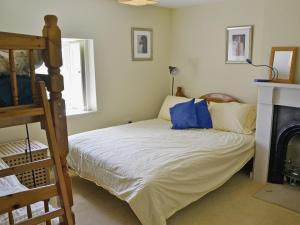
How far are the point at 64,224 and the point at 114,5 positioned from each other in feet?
10.7

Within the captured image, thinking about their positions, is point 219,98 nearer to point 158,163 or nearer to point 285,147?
point 285,147

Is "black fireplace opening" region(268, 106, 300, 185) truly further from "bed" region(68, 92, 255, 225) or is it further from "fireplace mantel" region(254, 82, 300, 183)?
"bed" region(68, 92, 255, 225)

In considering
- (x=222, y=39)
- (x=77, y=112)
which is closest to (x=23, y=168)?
(x=77, y=112)

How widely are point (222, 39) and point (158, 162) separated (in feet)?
7.95

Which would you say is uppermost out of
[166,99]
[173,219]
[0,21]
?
[0,21]

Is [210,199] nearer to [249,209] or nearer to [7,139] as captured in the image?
[249,209]

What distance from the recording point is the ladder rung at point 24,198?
131 centimetres

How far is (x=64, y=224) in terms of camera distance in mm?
1545

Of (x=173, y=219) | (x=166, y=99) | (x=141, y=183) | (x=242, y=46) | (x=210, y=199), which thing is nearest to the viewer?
(x=141, y=183)

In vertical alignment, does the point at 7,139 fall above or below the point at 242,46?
below

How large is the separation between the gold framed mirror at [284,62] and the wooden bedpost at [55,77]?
2.55m

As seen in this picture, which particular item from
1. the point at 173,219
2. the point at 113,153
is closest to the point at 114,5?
the point at 113,153

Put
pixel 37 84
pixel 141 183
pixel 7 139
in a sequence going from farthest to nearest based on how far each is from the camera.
A: pixel 7 139 < pixel 141 183 < pixel 37 84

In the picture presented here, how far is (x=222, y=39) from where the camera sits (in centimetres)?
412
